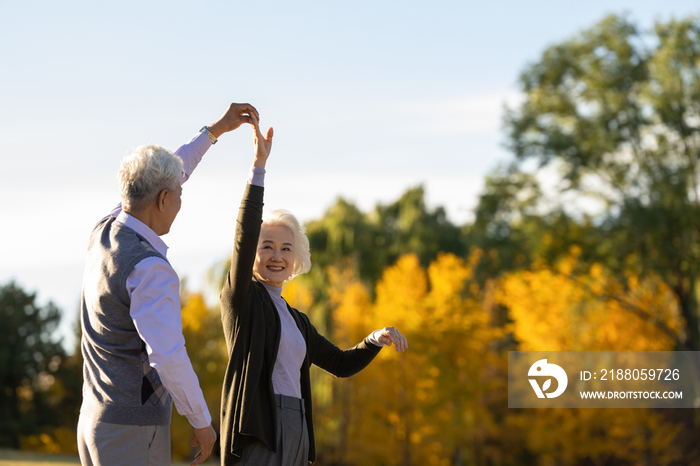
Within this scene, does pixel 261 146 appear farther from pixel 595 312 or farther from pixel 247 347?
pixel 595 312

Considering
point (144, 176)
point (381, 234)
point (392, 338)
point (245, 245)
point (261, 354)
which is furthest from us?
point (381, 234)

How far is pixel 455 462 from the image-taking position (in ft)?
91.8

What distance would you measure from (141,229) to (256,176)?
0.57 m

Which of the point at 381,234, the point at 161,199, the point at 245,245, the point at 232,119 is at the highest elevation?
the point at 381,234

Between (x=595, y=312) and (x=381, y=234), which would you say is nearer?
(x=595, y=312)

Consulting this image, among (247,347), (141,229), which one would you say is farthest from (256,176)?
(247,347)

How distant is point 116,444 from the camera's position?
2.60 m

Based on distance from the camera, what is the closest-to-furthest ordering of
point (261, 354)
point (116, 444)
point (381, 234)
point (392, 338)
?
point (116, 444)
point (261, 354)
point (392, 338)
point (381, 234)

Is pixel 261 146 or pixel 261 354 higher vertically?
pixel 261 146

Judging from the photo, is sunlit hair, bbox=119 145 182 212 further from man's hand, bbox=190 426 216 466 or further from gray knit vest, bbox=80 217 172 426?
man's hand, bbox=190 426 216 466

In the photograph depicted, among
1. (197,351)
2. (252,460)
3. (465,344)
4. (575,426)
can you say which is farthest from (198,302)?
(252,460)

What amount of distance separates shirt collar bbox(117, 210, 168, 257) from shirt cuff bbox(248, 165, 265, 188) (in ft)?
1.63

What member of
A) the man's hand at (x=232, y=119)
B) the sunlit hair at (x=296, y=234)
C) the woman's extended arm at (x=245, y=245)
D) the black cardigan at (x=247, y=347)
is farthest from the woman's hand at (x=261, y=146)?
the sunlit hair at (x=296, y=234)

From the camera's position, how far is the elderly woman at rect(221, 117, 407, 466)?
302cm
